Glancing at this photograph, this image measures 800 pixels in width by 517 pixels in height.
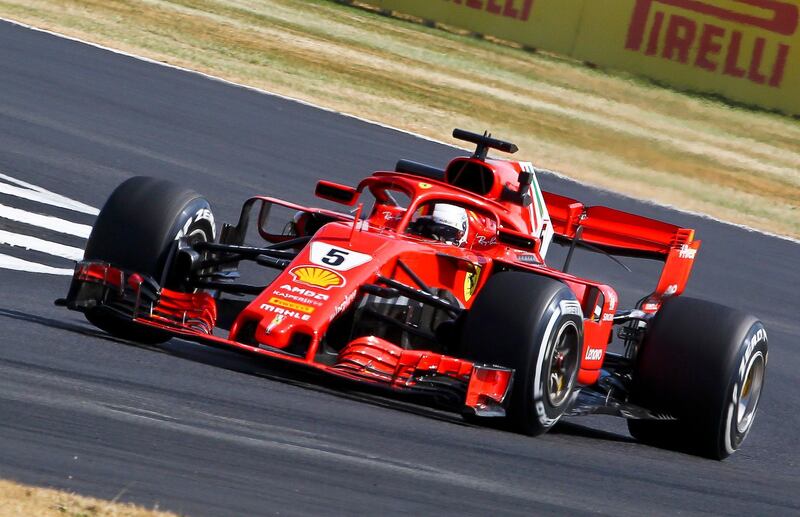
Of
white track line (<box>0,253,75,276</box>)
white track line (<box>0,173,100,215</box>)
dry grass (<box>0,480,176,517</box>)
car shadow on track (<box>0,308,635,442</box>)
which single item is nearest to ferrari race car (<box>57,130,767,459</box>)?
car shadow on track (<box>0,308,635,442</box>)

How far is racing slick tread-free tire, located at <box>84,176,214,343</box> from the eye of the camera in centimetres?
749

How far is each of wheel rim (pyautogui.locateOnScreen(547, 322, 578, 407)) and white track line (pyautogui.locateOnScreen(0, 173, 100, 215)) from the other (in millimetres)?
5168

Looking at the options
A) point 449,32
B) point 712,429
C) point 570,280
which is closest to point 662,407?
point 712,429

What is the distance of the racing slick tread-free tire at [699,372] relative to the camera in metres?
7.93

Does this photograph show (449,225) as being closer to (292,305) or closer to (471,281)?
(471,281)

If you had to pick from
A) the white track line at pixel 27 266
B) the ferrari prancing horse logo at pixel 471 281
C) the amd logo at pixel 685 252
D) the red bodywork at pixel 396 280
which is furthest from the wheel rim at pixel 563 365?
the white track line at pixel 27 266

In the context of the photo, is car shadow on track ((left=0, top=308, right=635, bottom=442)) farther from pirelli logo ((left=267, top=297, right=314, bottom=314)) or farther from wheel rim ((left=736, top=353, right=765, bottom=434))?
wheel rim ((left=736, top=353, right=765, bottom=434))

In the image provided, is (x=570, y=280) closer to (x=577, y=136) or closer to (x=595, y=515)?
(x=595, y=515)

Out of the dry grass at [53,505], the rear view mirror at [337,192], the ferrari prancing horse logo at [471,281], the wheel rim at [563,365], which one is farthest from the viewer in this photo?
the rear view mirror at [337,192]

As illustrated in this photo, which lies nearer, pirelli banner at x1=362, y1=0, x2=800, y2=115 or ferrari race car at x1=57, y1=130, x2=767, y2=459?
ferrari race car at x1=57, y1=130, x2=767, y2=459

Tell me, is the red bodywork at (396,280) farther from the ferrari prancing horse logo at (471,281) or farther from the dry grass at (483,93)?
the dry grass at (483,93)

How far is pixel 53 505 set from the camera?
4.27 meters

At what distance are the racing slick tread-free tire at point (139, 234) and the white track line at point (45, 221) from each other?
2.92 m

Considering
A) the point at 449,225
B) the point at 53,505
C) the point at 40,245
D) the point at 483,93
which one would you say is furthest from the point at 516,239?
the point at 483,93
